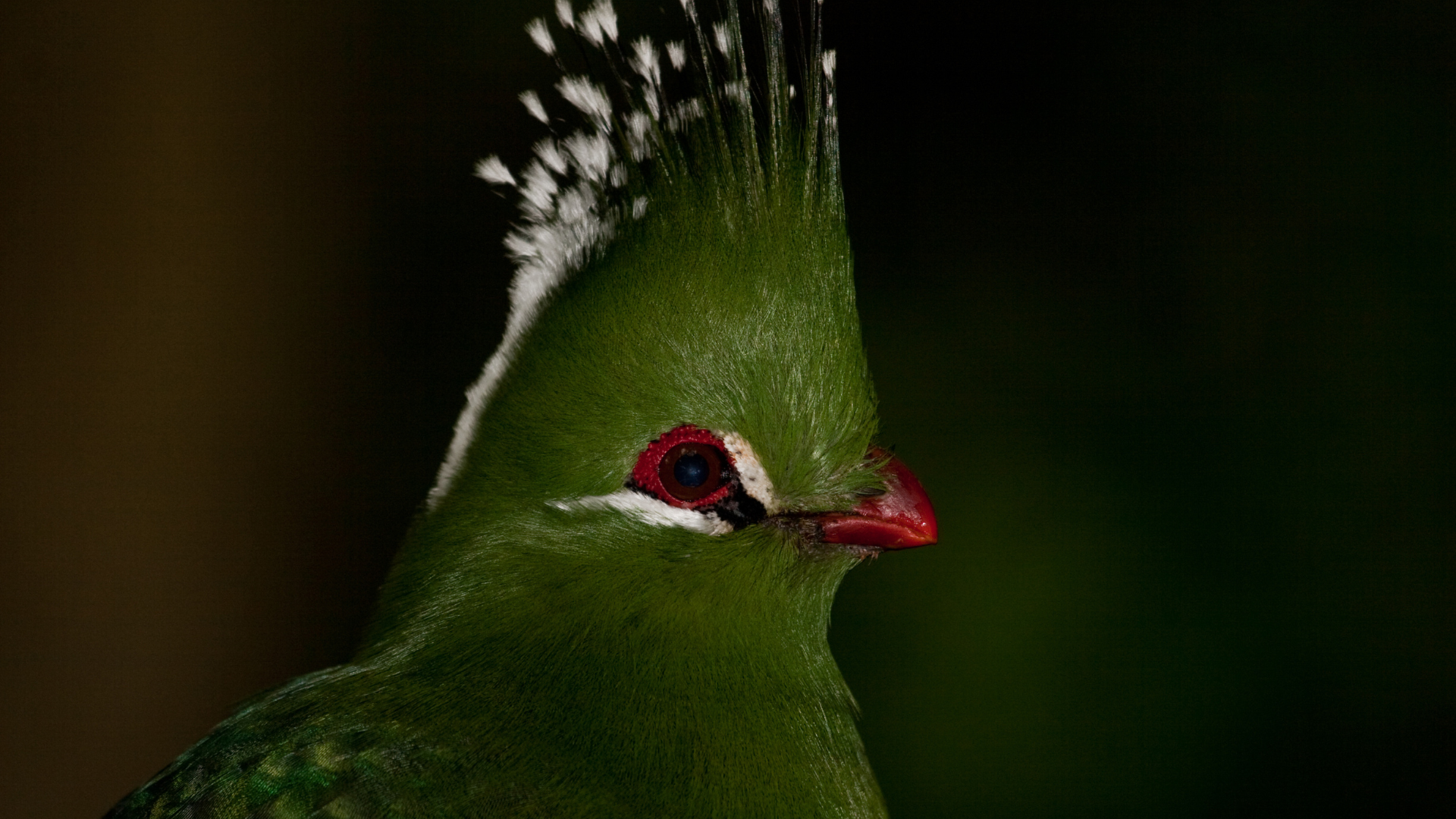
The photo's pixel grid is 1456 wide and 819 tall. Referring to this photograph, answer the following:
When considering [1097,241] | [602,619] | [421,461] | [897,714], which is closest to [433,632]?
[602,619]

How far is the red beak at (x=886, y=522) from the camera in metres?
1.81

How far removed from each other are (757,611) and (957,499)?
156 centimetres

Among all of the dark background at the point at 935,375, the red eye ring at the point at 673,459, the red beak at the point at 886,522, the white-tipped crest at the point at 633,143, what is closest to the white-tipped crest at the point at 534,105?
the white-tipped crest at the point at 633,143

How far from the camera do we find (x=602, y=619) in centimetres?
171

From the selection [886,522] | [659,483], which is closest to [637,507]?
[659,483]

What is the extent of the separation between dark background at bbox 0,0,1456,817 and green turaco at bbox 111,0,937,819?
1.48m

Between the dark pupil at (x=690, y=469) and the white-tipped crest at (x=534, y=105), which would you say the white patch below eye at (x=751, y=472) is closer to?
the dark pupil at (x=690, y=469)

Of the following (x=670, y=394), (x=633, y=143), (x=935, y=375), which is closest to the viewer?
(x=670, y=394)

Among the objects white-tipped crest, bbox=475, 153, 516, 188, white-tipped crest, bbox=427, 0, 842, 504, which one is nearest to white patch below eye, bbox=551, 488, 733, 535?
white-tipped crest, bbox=427, 0, 842, 504

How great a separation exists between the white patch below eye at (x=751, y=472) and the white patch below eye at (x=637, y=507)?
100 millimetres

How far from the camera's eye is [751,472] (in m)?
1.78

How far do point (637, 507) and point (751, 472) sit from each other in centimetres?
18

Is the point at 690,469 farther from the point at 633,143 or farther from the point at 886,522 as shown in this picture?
the point at 633,143

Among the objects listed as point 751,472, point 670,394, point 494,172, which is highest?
point 494,172
